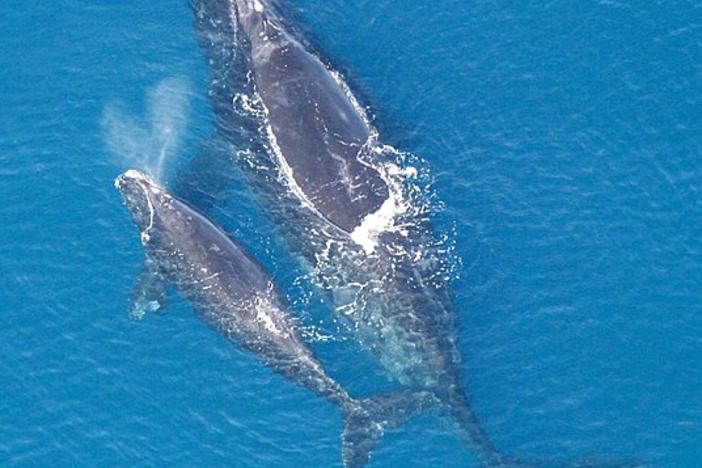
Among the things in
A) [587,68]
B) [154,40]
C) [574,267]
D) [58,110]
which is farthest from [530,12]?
[58,110]

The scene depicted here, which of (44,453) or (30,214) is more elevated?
(30,214)

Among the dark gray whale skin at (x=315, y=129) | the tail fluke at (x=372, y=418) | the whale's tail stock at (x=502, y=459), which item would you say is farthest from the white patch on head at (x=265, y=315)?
the whale's tail stock at (x=502, y=459)

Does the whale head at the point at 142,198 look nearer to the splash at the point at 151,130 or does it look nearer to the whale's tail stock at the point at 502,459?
the splash at the point at 151,130

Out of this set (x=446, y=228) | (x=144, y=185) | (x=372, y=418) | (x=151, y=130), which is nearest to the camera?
(x=372, y=418)

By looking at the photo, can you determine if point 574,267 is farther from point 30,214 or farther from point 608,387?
point 30,214

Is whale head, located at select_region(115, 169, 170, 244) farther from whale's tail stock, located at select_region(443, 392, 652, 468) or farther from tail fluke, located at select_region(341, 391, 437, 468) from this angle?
whale's tail stock, located at select_region(443, 392, 652, 468)

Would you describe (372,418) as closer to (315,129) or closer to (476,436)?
(476,436)

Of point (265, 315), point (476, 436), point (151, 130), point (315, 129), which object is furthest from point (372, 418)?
point (151, 130)
